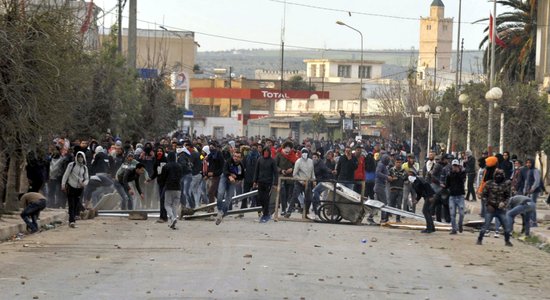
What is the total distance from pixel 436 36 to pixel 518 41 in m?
108

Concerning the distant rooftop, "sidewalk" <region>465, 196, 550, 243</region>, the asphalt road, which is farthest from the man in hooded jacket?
the distant rooftop

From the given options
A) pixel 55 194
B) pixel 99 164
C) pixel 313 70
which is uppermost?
pixel 313 70

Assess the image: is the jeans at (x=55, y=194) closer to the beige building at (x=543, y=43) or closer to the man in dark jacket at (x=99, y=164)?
the man in dark jacket at (x=99, y=164)

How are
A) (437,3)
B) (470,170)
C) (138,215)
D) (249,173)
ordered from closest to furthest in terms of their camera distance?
(138,215), (249,173), (470,170), (437,3)

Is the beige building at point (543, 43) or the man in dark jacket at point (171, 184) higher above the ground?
the beige building at point (543, 43)

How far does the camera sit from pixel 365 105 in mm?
108188

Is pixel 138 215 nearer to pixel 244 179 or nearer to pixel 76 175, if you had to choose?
pixel 76 175

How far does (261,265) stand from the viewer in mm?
16250

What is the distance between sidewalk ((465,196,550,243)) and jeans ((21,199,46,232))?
9.96 meters

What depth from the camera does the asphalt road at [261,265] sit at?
1352cm

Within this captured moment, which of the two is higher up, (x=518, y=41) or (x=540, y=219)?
(x=518, y=41)

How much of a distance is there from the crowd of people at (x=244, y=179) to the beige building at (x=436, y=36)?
136345mm

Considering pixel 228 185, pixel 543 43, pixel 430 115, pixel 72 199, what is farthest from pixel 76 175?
pixel 430 115

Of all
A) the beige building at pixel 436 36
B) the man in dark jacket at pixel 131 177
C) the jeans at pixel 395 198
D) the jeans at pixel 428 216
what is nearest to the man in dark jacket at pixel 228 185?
the man in dark jacket at pixel 131 177
